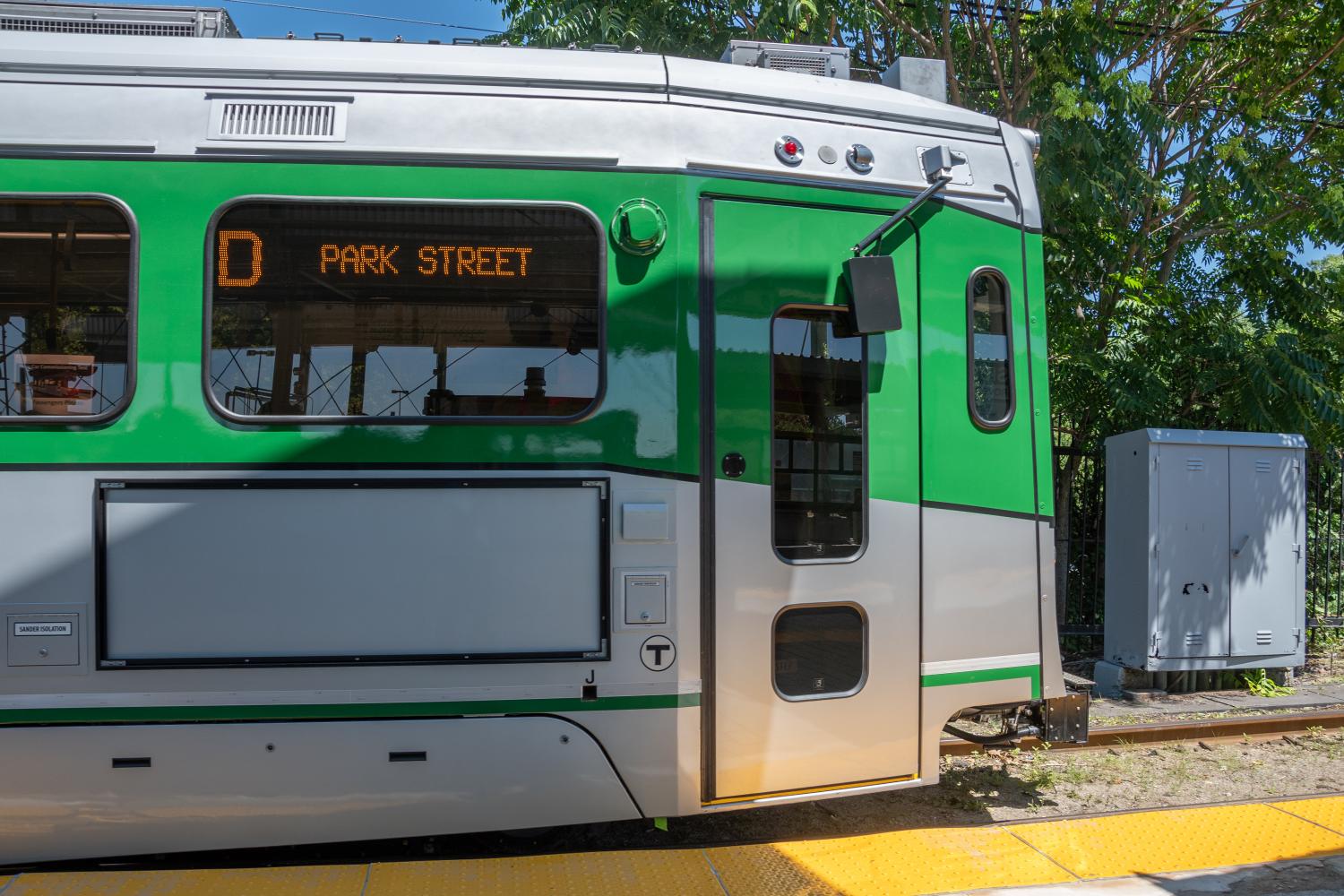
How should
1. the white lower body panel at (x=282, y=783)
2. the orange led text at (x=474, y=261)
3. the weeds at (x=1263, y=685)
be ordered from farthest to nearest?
the weeds at (x=1263, y=685) → the orange led text at (x=474, y=261) → the white lower body panel at (x=282, y=783)

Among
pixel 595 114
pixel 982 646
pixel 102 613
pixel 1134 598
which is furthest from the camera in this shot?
pixel 1134 598

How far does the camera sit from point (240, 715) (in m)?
3.56

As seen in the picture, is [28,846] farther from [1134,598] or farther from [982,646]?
[1134,598]

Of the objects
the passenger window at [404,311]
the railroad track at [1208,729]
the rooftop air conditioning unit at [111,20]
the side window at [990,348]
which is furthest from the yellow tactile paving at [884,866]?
the rooftop air conditioning unit at [111,20]

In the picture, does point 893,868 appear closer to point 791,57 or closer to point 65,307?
point 791,57

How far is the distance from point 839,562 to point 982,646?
2.64ft

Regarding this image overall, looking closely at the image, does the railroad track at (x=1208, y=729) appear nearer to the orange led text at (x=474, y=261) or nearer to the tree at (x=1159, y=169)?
the tree at (x=1159, y=169)

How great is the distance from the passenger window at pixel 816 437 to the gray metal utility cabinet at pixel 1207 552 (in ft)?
14.9

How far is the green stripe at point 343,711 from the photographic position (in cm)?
350

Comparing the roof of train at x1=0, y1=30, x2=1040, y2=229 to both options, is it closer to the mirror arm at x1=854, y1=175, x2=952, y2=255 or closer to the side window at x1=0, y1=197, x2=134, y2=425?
the mirror arm at x1=854, y1=175, x2=952, y2=255

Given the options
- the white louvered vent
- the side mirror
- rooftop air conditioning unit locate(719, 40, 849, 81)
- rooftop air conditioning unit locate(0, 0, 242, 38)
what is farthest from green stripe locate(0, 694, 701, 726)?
rooftop air conditioning unit locate(719, 40, 849, 81)

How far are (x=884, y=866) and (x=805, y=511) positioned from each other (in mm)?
1403

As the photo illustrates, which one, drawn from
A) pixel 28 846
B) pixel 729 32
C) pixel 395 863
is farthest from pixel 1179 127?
pixel 28 846

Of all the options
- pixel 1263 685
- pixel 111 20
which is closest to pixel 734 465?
pixel 111 20
